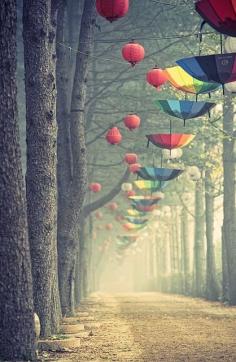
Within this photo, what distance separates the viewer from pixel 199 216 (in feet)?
102

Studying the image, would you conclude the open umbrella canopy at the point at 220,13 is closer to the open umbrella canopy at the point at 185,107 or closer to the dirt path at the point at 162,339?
the dirt path at the point at 162,339

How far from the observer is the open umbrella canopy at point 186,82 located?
1408cm

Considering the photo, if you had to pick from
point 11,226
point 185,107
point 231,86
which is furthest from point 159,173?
point 11,226

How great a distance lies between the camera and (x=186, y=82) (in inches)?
563

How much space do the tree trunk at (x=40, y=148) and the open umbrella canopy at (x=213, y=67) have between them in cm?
245

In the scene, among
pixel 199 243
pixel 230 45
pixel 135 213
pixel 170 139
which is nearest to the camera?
pixel 230 45

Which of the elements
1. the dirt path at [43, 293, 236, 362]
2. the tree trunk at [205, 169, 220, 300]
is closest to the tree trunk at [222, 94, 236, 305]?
the tree trunk at [205, 169, 220, 300]

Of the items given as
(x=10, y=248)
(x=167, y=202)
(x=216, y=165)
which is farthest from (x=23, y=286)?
(x=167, y=202)

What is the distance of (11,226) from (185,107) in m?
7.50

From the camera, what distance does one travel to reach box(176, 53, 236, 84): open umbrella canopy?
38.4ft

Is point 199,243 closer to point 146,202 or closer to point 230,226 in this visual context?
point 146,202

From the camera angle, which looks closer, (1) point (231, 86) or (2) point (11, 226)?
(2) point (11, 226)

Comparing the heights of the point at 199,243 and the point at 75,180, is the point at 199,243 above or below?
below

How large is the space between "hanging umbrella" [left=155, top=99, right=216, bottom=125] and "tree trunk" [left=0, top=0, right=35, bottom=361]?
22.7ft
